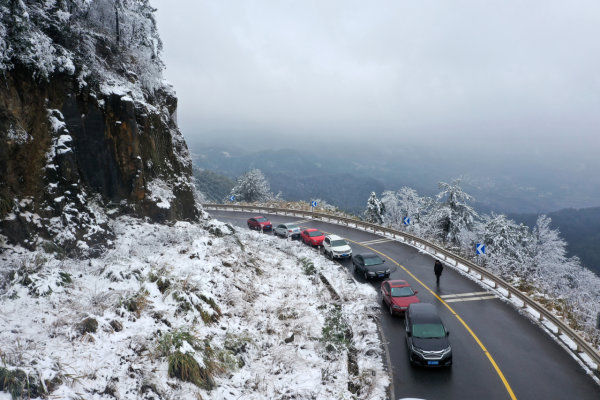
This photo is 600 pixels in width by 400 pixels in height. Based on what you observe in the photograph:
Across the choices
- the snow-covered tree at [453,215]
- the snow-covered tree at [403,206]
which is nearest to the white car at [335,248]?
the snow-covered tree at [453,215]

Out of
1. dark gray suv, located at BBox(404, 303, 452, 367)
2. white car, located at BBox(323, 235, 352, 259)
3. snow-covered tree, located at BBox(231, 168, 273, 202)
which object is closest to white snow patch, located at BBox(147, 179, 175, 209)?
white car, located at BBox(323, 235, 352, 259)

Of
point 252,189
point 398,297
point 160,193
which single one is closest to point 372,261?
point 398,297

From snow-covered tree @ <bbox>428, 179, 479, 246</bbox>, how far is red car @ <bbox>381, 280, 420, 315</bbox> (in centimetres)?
2430

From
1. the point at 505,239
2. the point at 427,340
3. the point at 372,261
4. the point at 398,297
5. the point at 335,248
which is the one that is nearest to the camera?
the point at 427,340

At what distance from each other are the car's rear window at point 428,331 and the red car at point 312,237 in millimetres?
14509

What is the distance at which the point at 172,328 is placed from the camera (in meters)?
8.91

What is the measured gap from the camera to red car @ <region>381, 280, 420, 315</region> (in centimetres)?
1373

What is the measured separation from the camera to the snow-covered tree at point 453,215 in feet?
119

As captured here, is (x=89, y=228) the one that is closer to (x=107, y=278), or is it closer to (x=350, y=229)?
(x=107, y=278)

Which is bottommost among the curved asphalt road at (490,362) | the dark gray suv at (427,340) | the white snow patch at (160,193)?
the curved asphalt road at (490,362)

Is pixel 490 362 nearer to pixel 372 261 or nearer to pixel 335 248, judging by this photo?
pixel 372 261

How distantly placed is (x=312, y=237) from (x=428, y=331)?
15850mm

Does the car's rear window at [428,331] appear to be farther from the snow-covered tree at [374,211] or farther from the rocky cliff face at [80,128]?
the snow-covered tree at [374,211]

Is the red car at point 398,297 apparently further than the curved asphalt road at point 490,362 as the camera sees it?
Yes
